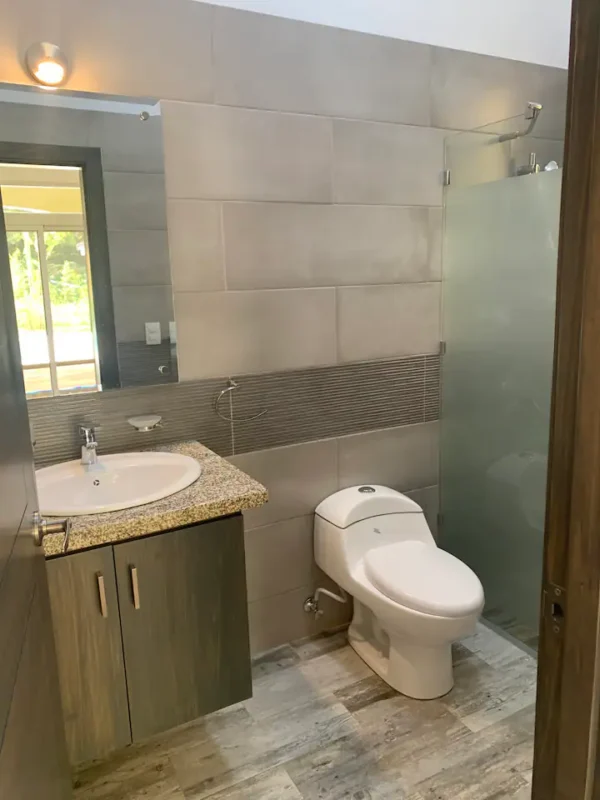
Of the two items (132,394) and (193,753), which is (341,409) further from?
(193,753)

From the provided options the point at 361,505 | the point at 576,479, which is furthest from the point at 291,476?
the point at 576,479

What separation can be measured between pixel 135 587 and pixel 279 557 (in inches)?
33.2

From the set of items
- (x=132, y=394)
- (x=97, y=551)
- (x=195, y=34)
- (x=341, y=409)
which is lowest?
(x=97, y=551)

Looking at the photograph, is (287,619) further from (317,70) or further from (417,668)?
(317,70)

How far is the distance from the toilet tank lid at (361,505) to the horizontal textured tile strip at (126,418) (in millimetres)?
450

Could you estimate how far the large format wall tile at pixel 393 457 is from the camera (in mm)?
2375

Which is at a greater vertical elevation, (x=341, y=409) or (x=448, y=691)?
(x=341, y=409)

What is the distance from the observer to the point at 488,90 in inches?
94.0

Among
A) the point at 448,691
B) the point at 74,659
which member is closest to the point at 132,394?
the point at 74,659

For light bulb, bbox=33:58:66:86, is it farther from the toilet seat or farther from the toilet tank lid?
the toilet seat

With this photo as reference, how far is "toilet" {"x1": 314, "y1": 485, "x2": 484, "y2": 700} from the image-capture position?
1913 mm

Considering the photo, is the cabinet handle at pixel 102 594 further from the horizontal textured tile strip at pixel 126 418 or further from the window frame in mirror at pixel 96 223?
the window frame in mirror at pixel 96 223

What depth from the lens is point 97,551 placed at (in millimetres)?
1468

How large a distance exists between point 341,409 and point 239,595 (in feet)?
2.88
